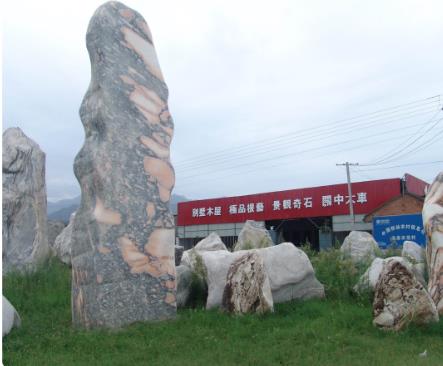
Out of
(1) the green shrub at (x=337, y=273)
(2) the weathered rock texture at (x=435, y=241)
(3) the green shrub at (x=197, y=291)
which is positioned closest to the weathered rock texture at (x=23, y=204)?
(3) the green shrub at (x=197, y=291)

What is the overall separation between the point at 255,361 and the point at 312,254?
4.86 m

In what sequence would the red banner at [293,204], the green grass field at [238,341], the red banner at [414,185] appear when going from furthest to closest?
the red banner at [293,204] → the red banner at [414,185] → the green grass field at [238,341]

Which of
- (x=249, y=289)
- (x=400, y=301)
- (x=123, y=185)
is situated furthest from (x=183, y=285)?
(x=400, y=301)

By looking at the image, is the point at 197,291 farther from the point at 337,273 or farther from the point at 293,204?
the point at 293,204

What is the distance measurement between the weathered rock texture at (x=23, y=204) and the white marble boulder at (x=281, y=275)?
12.5 feet

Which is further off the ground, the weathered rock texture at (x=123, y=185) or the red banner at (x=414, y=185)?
the red banner at (x=414, y=185)

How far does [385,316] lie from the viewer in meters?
4.96

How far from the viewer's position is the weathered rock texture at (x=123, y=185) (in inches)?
209

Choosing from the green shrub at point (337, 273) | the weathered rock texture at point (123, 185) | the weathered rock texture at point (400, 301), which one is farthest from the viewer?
the green shrub at point (337, 273)

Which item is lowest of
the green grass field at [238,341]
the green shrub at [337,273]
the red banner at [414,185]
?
the green grass field at [238,341]

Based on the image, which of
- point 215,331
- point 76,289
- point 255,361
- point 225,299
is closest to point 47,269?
point 76,289

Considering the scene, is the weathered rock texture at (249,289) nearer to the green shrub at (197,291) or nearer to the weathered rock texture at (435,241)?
the green shrub at (197,291)

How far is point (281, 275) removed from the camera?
20.8 feet

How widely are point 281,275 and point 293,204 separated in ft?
52.7
